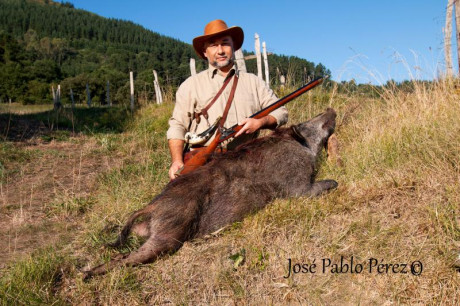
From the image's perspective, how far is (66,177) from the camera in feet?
18.8

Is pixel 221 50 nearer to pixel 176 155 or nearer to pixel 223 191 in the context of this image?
pixel 176 155

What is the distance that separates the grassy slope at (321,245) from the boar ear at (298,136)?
50 cm

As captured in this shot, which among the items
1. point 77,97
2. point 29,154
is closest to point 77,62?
point 77,97

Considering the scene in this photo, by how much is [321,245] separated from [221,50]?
2.60 meters

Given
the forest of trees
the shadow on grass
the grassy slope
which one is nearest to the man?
the grassy slope

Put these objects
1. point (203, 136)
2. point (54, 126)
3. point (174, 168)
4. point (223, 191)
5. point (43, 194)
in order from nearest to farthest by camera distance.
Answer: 1. point (223, 191)
2. point (174, 168)
3. point (203, 136)
4. point (43, 194)
5. point (54, 126)

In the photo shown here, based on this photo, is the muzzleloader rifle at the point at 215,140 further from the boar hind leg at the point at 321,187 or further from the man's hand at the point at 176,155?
the boar hind leg at the point at 321,187

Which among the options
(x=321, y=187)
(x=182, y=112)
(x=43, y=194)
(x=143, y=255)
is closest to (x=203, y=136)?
(x=182, y=112)

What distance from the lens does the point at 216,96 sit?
14.3ft

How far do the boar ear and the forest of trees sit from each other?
248 centimetres

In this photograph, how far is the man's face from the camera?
440 cm

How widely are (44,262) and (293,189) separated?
7.86 feet

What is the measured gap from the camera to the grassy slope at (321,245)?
8.26 ft

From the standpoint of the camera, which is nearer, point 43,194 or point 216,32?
point 216,32
